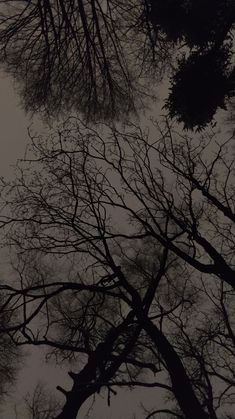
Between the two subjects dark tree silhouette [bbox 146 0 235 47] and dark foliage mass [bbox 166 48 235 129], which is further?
dark tree silhouette [bbox 146 0 235 47]

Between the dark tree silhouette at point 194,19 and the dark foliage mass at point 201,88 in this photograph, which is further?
the dark tree silhouette at point 194,19

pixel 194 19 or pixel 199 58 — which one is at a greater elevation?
pixel 194 19

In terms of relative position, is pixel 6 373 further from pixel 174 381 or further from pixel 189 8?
pixel 189 8

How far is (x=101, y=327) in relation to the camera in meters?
11.4

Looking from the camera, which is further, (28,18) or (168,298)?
(168,298)

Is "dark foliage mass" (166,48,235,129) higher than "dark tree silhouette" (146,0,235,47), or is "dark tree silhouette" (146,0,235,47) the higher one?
"dark tree silhouette" (146,0,235,47)

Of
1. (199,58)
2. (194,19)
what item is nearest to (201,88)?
(199,58)

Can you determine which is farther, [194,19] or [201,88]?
[194,19]

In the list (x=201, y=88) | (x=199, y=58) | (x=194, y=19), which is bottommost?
(x=201, y=88)

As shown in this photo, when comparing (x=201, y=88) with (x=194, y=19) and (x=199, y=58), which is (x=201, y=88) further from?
(x=194, y=19)

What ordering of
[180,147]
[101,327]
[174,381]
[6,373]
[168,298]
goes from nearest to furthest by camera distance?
[174,381] < [180,147] < [168,298] < [101,327] < [6,373]

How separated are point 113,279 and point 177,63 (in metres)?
4.30

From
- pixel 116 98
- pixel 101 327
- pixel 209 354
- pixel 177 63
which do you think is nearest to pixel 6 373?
pixel 101 327

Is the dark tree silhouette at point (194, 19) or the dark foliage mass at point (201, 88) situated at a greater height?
the dark tree silhouette at point (194, 19)
